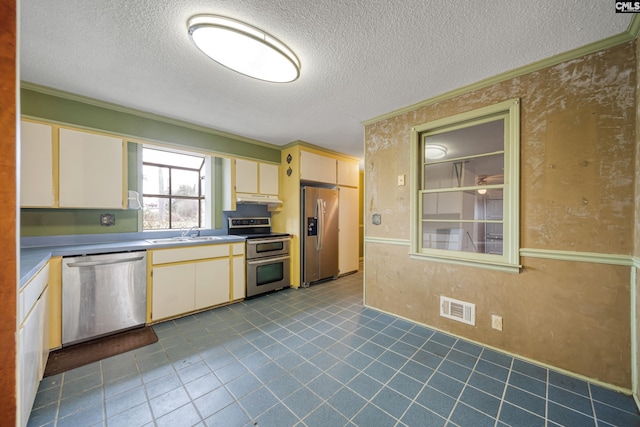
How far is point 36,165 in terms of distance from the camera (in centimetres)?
227

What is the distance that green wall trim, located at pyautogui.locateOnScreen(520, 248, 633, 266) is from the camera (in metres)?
1.68

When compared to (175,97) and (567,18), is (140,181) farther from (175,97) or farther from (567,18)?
(567,18)

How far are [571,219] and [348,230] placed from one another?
333 centimetres

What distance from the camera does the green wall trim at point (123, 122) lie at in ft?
7.73

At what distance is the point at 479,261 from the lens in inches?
89.4

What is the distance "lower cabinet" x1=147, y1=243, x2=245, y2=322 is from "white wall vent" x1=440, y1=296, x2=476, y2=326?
2.61 m

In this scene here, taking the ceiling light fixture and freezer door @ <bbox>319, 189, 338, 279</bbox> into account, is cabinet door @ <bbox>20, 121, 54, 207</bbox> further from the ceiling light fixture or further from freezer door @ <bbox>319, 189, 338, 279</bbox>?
the ceiling light fixture

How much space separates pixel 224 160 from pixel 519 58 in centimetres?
368

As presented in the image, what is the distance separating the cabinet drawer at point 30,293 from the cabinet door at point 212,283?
4.26 feet

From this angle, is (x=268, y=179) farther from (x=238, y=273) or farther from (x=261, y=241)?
(x=238, y=273)

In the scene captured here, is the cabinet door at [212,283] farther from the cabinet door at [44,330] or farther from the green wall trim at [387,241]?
the green wall trim at [387,241]

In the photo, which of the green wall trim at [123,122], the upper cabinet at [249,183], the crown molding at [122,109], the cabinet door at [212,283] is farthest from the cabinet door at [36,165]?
the upper cabinet at [249,183]

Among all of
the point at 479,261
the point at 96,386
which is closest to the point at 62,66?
the point at 96,386
